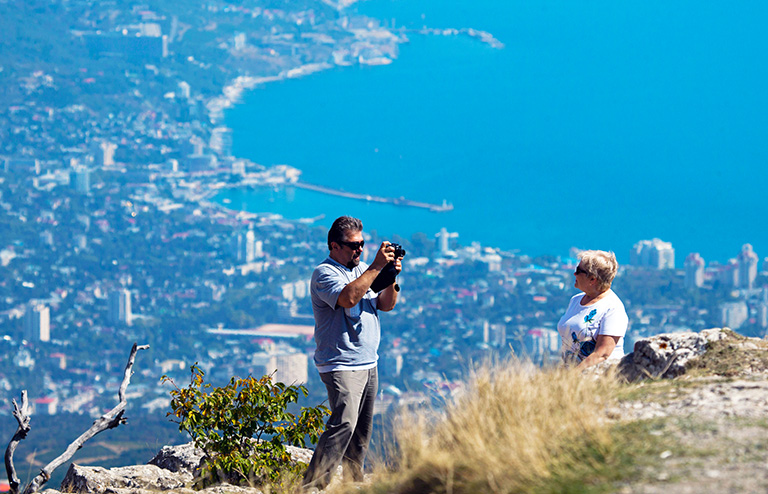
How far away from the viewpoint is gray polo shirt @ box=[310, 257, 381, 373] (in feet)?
12.1

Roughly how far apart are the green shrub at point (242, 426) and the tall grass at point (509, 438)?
826mm

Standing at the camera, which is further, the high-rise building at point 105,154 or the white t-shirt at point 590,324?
the high-rise building at point 105,154

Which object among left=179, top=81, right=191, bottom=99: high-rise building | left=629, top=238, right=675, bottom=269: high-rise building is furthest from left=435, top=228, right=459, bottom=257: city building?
left=179, top=81, right=191, bottom=99: high-rise building

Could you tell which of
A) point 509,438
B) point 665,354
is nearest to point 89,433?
point 509,438

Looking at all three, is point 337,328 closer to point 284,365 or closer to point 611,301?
point 611,301

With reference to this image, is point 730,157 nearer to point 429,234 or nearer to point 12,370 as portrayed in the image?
point 429,234

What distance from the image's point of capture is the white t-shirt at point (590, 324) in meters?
3.73

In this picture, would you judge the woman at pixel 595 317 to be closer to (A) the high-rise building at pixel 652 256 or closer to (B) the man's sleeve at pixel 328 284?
(B) the man's sleeve at pixel 328 284

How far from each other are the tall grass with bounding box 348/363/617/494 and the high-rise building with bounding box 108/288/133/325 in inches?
2283

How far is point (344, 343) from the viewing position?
3.70m

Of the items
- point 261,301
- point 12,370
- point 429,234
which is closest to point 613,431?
point 12,370

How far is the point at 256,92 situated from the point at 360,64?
51.7 ft

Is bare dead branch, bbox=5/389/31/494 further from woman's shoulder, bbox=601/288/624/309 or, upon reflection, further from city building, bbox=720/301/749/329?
city building, bbox=720/301/749/329

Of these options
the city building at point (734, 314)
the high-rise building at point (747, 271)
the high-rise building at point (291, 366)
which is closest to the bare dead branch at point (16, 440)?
the high-rise building at point (291, 366)
